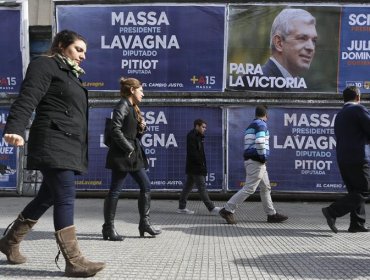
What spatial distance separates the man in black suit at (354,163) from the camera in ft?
19.5

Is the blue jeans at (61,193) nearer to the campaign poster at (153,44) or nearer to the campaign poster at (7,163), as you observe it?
the campaign poster at (153,44)

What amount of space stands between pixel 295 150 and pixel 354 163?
3659 mm

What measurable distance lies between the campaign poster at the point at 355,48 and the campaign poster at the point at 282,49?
0.16 metres

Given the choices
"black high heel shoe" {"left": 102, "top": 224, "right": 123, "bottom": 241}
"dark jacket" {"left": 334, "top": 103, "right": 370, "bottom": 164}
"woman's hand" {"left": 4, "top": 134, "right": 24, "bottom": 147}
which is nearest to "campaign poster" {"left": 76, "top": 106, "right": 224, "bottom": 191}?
"dark jacket" {"left": 334, "top": 103, "right": 370, "bottom": 164}

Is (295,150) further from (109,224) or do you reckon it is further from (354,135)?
(109,224)

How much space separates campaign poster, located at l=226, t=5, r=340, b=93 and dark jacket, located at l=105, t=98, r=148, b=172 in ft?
15.1

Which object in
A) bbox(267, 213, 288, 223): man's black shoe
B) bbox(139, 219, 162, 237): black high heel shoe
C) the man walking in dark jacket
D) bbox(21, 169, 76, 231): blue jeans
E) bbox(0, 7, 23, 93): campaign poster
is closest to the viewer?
bbox(21, 169, 76, 231): blue jeans

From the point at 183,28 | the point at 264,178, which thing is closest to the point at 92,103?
the point at 183,28

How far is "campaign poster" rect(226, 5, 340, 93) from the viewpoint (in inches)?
384

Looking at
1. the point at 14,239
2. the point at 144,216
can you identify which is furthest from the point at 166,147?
the point at 14,239

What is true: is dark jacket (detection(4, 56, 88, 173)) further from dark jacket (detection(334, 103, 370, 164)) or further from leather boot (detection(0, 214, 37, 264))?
dark jacket (detection(334, 103, 370, 164))

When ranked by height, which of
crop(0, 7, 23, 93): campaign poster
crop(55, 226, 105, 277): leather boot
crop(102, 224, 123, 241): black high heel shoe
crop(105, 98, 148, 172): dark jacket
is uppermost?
crop(0, 7, 23, 93): campaign poster

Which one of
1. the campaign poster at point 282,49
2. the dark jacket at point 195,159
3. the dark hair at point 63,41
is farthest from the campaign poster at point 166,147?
the dark hair at point 63,41

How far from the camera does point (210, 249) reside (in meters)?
4.88
